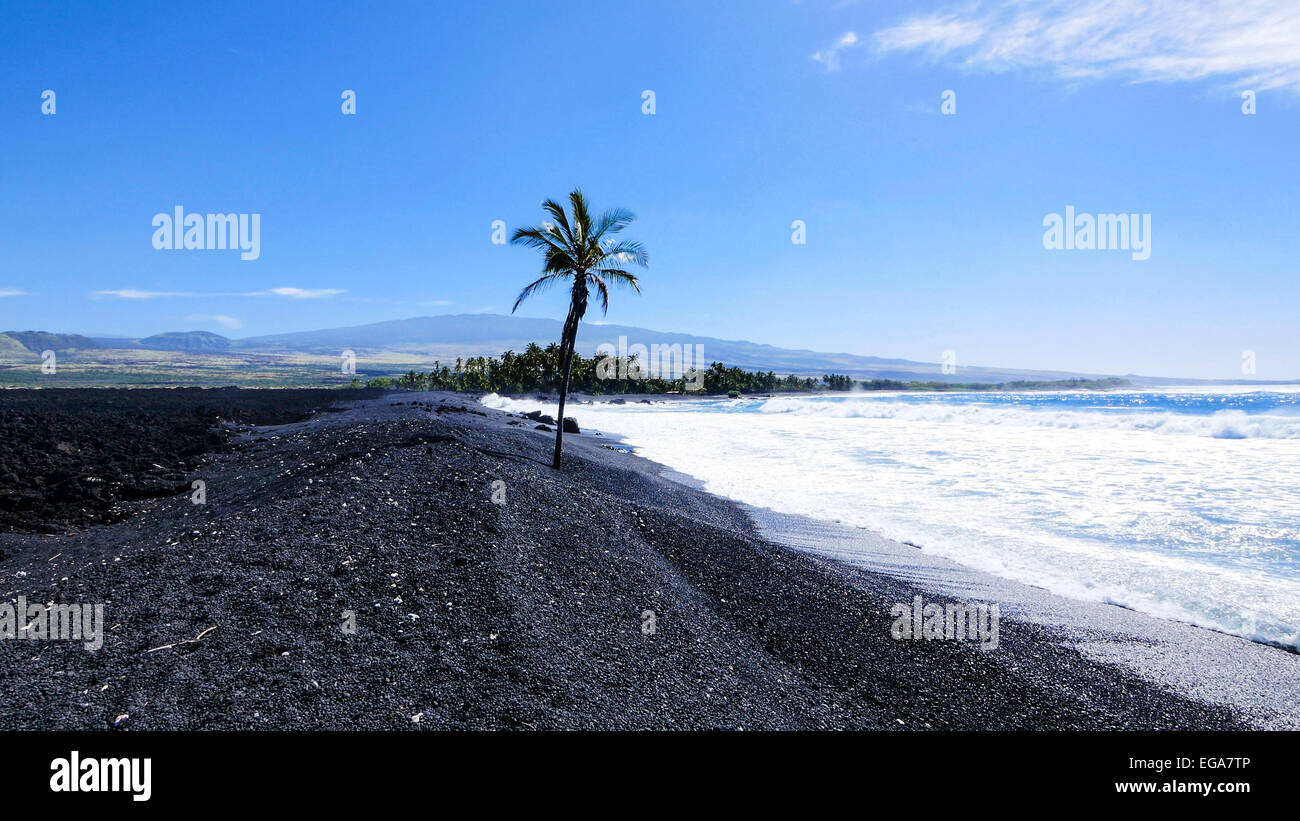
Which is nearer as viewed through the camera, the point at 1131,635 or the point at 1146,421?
the point at 1131,635

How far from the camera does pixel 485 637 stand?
6055 mm

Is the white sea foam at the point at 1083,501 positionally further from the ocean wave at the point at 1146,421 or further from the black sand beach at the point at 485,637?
the black sand beach at the point at 485,637

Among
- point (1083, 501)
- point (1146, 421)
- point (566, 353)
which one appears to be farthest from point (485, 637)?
point (1146, 421)

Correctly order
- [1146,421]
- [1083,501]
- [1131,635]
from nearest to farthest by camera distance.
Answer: [1131,635], [1083,501], [1146,421]

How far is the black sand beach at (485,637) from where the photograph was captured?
16.2 feet

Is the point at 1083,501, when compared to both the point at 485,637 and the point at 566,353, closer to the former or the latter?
the point at 566,353

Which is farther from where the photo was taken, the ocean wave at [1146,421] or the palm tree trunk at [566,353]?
the ocean wave at [1146,421]

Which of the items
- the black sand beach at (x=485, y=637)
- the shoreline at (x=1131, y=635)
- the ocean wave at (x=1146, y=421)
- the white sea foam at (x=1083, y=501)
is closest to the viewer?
the black sand beach at (x=485, y=637)

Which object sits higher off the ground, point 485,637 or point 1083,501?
point 485,637

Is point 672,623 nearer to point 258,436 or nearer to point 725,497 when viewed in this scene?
point 725,497

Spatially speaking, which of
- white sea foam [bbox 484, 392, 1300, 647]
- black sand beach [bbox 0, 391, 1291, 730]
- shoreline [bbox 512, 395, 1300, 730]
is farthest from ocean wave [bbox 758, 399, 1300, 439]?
black sand beach [bbox 0, 391, 1291, 730]

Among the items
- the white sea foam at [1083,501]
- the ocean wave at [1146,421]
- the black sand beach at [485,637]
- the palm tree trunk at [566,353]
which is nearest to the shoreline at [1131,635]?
the black sand beach at [485,637]

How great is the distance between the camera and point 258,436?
2498 centimetres

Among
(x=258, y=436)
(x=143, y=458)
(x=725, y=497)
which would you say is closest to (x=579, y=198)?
(x=725, y=497)
